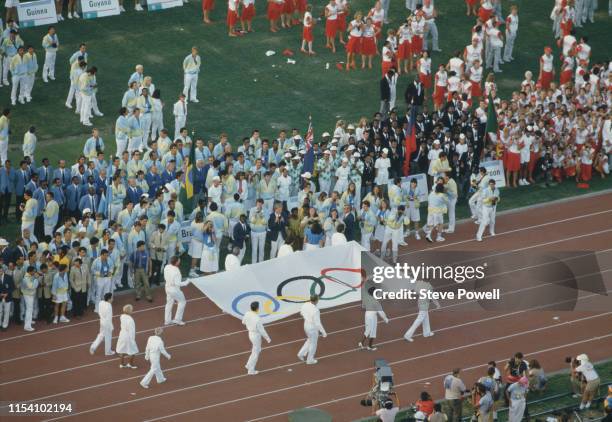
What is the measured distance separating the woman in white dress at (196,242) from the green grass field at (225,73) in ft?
17.2

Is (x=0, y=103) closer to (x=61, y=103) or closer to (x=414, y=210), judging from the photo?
(x=61, y=103)

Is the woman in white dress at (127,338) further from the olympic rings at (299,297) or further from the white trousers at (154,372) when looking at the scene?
the olympic rings at (299,297)

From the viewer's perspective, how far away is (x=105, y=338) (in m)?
27.7

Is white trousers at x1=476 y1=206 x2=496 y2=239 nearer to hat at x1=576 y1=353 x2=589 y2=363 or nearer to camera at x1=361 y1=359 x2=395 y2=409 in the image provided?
A: hat at x1=576 y1=353 x2=589 y2=363

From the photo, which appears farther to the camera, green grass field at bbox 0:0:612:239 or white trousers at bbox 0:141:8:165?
green grass field at bbox 0:0:612:239

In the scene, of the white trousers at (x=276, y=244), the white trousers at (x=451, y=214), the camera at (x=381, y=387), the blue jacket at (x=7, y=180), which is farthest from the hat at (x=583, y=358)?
the blue jacket at (x=7, y=180)

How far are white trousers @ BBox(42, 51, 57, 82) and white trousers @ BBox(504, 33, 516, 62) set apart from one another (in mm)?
12328

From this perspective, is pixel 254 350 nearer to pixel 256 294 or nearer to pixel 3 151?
pixel 256 294

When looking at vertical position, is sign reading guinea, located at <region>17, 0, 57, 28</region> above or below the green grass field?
above

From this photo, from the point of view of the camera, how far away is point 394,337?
29.1 meters

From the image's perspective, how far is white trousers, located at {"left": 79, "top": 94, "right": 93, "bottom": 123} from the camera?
116 ft

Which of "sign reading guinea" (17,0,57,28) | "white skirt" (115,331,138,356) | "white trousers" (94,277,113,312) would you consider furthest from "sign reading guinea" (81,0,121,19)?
"white skirt" (115,331,138,356)

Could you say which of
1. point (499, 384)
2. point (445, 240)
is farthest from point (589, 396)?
point (445, 240)

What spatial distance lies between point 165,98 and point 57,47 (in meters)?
3.18
